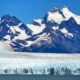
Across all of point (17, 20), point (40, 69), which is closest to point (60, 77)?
point (40, 69)

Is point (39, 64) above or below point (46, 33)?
below

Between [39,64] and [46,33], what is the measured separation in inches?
193

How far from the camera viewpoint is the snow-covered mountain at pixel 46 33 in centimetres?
3412

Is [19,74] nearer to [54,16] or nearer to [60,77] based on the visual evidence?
[60,77]

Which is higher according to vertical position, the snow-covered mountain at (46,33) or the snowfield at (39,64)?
the snow-covered mountain at (46,33)

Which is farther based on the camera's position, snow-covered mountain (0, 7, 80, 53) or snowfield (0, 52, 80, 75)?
snow-covered mountain (0, 7, 80, 53)

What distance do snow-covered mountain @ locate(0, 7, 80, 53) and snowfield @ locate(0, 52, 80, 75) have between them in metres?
0.93

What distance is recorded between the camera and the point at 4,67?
32562 millimetres

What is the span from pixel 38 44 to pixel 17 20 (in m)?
2.13

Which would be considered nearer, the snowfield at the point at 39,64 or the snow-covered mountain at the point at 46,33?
the snowfield at the point at 39,64

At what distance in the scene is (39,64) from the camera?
105 feet

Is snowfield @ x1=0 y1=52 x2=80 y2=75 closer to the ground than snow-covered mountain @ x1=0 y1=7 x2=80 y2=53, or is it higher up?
closer to the ground

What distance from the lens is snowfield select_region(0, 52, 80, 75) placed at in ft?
106

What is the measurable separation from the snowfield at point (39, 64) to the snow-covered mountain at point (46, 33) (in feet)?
3.04
